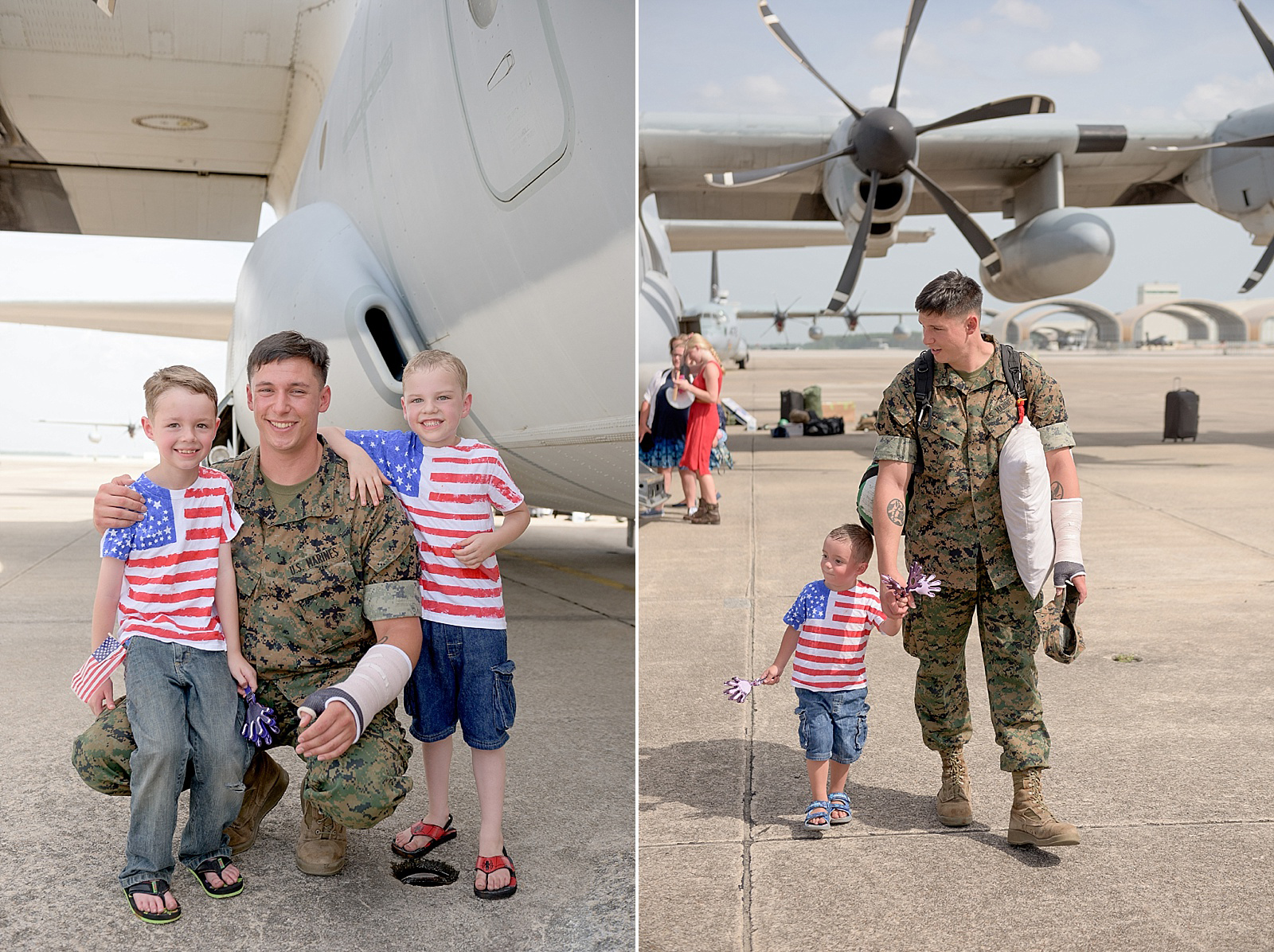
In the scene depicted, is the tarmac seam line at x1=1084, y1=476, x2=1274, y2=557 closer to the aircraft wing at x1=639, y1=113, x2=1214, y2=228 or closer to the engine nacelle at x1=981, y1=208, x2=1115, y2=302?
the engine nacelle at x1=981, y1=208, x2=1115, y2=302

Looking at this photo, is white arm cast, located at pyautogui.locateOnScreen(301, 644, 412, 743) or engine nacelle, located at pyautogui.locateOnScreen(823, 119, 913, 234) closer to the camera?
white arm cast, located at pyautogui.locateOnScreen(301, 644, 412, 743)

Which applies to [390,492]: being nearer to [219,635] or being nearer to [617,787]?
[219,635]

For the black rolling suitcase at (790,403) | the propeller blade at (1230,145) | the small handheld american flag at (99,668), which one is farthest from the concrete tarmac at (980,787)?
the black rolling suitcase at (790,403)

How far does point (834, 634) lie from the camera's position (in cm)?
293

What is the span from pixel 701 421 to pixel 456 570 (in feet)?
18.2

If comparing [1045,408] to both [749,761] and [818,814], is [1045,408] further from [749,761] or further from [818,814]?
[749,761]

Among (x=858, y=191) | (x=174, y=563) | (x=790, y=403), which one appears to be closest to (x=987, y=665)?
(x=174, y=563)

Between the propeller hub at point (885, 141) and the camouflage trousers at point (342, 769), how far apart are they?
12.3 m

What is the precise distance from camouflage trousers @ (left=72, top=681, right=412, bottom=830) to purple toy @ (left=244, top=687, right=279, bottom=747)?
3 cm

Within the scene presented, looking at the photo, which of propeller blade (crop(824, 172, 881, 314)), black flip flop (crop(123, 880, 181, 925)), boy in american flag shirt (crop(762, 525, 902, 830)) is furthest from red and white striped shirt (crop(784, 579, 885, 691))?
propeller blade (crop(824, 172, 881, 314))

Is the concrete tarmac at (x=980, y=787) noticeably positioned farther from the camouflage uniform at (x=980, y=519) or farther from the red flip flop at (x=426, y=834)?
the red flip flop at (x=426, y=834)

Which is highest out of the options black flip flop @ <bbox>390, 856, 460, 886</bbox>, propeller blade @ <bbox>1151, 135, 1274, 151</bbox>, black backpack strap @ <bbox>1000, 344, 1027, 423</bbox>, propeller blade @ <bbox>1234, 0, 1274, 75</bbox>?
propeller blade @ <bbox>1234, 0, 1274, 75</bbox>

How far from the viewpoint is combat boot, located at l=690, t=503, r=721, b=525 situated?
8.65 m

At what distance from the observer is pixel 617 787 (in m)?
3.58
